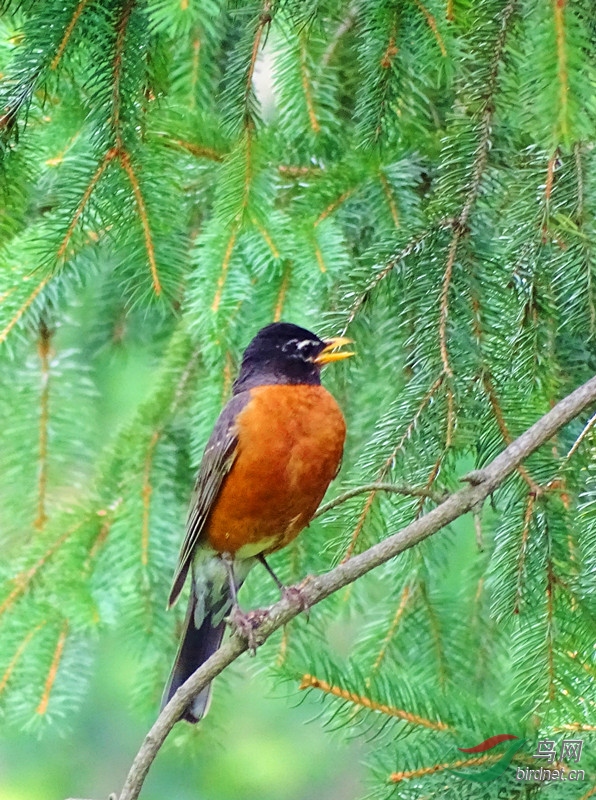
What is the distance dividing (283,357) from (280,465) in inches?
10.9

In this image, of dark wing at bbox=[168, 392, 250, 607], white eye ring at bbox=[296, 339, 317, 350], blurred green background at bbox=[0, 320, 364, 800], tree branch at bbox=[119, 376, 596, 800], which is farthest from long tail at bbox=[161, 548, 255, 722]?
blurred green background at bbox=[0, 320, 364, 800]

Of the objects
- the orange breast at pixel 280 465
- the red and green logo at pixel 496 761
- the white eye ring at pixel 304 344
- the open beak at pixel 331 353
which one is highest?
the white eye ring at pixel 304 344

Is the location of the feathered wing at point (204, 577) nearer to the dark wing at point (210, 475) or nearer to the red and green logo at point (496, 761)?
the dark wing at point (210, 475)

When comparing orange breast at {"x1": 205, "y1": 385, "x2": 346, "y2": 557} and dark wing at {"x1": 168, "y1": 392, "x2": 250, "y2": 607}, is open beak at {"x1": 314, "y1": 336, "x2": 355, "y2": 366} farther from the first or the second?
dark wing at {"x1": 168, "y1": 392, "x2": 250, "y2": 607}

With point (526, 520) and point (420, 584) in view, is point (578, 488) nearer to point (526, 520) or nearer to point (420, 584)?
point (526, 520)

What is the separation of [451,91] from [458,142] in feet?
1.76

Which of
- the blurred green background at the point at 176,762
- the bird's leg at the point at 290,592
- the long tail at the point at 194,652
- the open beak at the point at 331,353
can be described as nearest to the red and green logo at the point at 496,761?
the bird's leg at the point at 290,592

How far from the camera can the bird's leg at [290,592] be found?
1.58m

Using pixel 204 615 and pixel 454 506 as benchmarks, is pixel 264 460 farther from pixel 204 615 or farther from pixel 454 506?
pixel 454 506

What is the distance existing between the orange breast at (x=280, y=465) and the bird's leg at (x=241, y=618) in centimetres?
17

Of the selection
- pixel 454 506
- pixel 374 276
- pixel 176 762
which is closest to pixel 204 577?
pixel 374 276

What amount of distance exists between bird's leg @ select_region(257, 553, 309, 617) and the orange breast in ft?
0.34

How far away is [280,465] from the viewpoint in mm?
2074

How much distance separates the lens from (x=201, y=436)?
230cm
